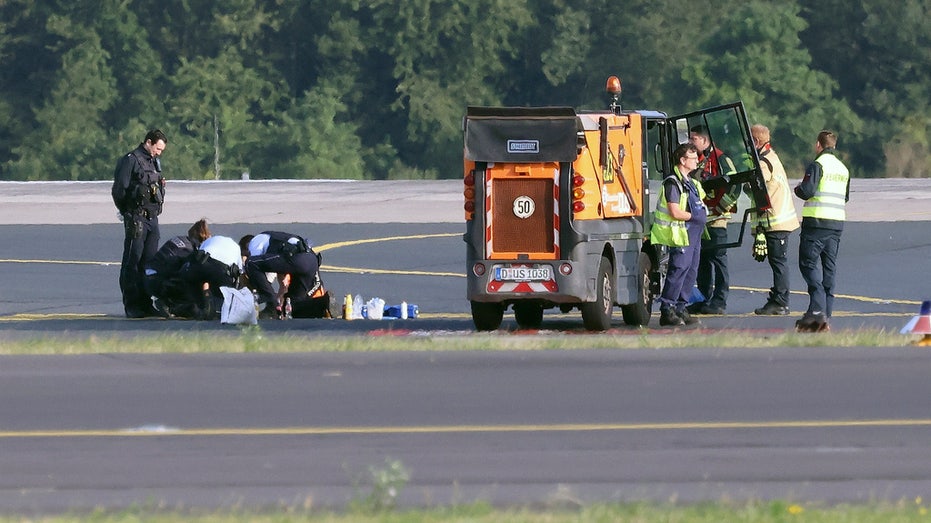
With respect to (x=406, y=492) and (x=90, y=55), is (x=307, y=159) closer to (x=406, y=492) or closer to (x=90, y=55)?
(x=90, y=55)

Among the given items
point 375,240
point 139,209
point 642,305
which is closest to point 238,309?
point 139,209

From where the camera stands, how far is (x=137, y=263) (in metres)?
17.2

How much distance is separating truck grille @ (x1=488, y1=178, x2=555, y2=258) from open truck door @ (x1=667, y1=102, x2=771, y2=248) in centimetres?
201

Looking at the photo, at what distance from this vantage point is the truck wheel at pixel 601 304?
14.7 m

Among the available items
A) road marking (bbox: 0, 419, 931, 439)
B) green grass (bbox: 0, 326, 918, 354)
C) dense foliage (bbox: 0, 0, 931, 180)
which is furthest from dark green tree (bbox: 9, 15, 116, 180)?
road marking (bbox: 0, 419, 931, 439)

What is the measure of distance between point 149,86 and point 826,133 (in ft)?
176

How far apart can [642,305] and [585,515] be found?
863 cm

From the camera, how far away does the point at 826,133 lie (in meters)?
15.2

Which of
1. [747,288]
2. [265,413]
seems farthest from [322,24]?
A: [265,413]

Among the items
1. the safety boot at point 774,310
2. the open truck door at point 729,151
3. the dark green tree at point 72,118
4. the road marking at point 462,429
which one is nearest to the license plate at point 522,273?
the open truck door at point 729,151

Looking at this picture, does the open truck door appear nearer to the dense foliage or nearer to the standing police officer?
the standing police officer

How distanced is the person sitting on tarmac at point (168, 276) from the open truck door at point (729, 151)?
15.9 feet

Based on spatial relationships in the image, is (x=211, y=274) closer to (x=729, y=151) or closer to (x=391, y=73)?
(x=729, y=151)

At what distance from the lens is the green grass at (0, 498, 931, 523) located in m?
7.04
